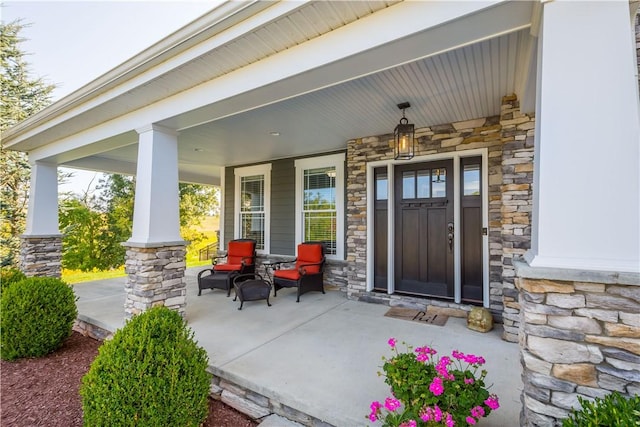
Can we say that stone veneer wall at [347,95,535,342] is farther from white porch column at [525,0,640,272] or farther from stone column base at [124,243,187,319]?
stone column base at [124,243,187,319]

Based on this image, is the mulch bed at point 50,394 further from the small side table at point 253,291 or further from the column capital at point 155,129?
the column capital at point 155,129

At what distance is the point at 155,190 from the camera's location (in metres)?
3.66

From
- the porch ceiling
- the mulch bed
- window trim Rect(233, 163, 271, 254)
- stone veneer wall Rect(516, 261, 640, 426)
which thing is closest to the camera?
stone veneer wall Rect(516, 261, 640, 426)

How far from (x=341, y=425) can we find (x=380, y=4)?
113 inches

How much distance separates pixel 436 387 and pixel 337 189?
4.61 metres

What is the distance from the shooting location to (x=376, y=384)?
7.83 ft

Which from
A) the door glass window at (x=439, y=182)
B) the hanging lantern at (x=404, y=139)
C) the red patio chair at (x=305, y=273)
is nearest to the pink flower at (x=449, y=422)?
the hanging lantern at (x=404, y=139)

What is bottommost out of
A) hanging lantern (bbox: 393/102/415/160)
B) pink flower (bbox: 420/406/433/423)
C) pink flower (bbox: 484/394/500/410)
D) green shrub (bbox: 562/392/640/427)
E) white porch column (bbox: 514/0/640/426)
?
pink flower (bbox: 420/406/433/423)

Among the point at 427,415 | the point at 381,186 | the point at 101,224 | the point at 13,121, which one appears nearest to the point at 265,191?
the point at 381,186

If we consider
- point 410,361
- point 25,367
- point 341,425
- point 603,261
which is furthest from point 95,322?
point 603,261

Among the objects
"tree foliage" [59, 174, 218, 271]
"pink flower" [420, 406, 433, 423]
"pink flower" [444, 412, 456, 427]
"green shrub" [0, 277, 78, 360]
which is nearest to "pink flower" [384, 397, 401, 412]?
"pink flower" [420, 406, 433, 423]

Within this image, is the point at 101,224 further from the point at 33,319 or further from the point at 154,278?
the point at 154,278

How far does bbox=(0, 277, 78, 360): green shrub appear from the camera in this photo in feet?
11.0

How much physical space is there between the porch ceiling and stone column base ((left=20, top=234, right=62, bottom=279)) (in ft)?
5.80
